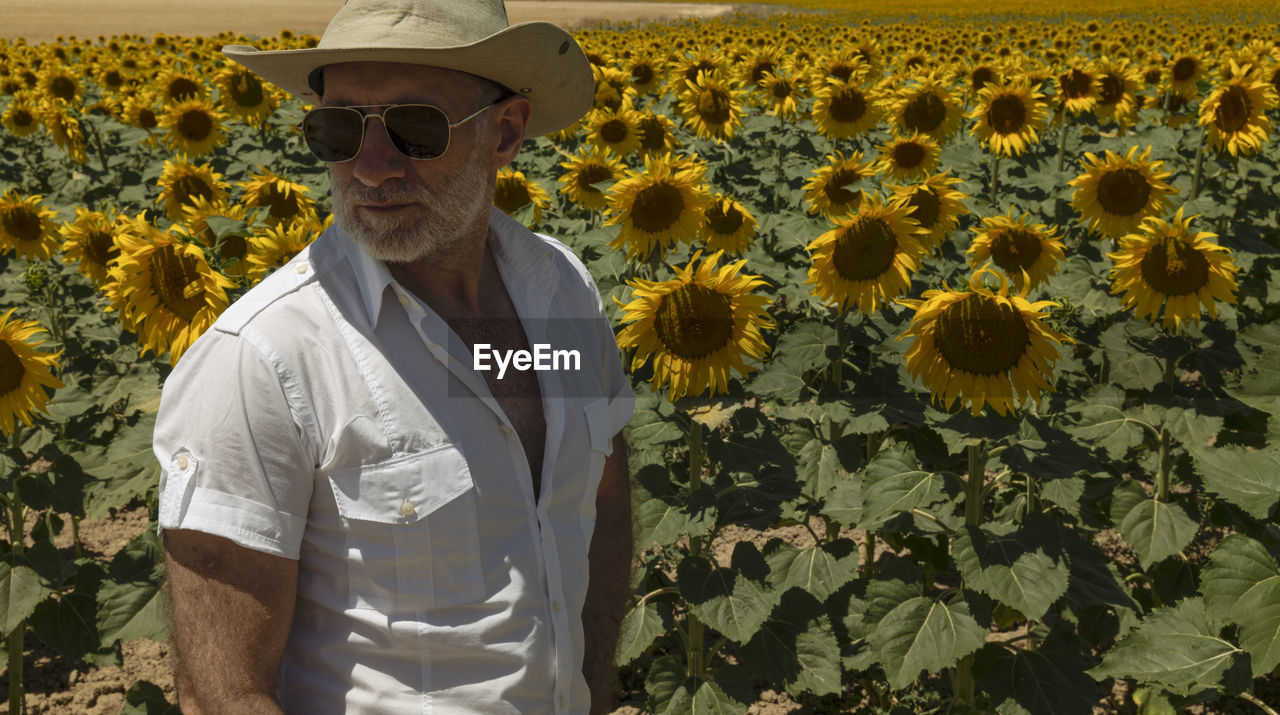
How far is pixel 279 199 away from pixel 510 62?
2834mm

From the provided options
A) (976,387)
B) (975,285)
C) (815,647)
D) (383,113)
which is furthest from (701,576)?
(383,113)

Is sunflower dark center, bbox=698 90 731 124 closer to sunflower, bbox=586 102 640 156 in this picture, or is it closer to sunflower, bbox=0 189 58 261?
sunflower, bbox=586 102 640 156

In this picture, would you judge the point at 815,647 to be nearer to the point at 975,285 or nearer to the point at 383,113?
the point at 975,285

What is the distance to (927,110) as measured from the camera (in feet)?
23.6

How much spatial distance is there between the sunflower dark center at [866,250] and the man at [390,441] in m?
1.94

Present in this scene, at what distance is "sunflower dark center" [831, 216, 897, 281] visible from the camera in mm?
4199

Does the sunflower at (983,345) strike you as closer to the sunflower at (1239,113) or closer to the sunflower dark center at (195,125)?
the sunflower at (1239,113)

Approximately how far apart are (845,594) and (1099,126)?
717 centimetres

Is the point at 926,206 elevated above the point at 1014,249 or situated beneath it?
elevated above

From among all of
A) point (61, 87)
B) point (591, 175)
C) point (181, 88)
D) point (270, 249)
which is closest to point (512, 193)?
point (591, 175)

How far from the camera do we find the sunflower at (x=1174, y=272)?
14.7 ft

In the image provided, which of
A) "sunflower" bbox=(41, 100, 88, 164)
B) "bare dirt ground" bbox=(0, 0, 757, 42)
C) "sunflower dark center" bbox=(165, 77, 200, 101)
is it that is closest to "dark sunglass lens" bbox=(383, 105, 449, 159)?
"sunflower dark center" bbox=(165, 77, 200, 101)

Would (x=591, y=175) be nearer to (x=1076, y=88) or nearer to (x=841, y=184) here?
(x=841, y=184)

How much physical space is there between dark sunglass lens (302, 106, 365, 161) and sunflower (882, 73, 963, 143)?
5.68 m
